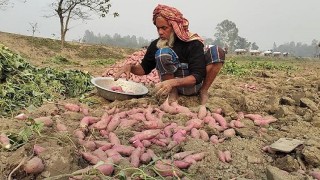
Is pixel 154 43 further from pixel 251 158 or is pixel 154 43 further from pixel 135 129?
pixel 251 158

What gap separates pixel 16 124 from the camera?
269 cm

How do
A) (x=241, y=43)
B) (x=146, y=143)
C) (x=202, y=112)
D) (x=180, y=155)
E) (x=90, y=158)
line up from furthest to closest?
(x=241, y=43)
(x=202, y=112)
(x=146, y=143)
(x=180, y=155)
(x=90, y=158)

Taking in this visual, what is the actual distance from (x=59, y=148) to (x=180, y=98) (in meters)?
1.73

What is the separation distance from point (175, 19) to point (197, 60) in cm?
41

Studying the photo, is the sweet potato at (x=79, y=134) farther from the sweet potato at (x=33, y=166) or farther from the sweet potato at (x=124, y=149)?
the sweet potato at (x=33, y=166)

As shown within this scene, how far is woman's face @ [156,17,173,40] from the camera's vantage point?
326cm

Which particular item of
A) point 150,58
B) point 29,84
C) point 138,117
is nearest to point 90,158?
point 138,117

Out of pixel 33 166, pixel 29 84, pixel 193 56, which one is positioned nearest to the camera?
pixel 33 166

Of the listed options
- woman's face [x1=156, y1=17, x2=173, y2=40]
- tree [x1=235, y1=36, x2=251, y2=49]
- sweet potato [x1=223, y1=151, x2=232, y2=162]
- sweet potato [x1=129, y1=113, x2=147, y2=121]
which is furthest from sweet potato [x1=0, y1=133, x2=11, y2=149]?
tree [x1=235, y1=36, x2=251, y2=49]

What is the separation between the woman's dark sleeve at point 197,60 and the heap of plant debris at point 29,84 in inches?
71.0

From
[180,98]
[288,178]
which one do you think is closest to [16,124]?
[180,98]

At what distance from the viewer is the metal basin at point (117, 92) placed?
146 inches

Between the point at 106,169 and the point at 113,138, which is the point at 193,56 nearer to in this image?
the point at 113,138

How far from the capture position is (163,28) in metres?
3.29
